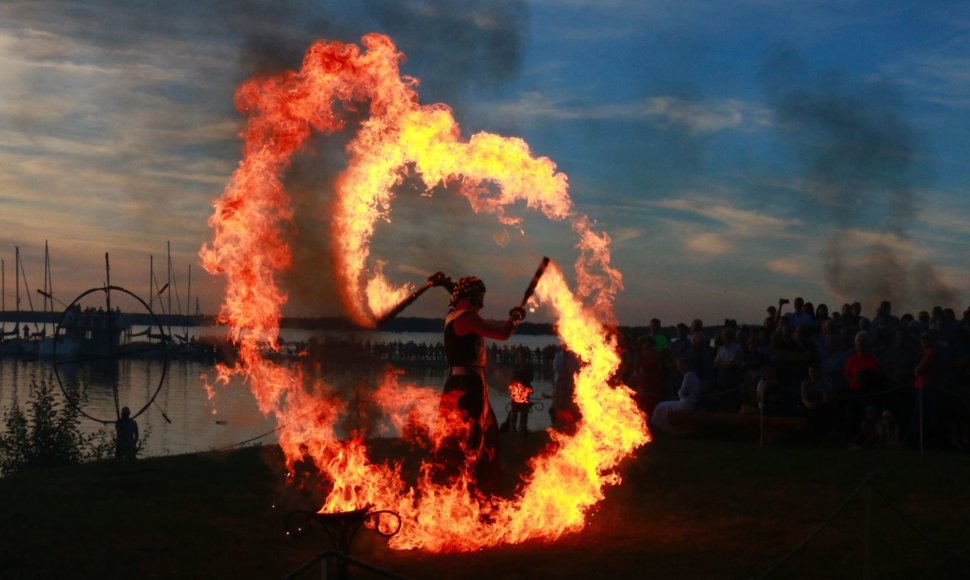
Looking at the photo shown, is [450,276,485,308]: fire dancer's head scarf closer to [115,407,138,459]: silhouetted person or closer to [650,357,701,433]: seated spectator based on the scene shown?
[650,357,701,433]: seated spectator

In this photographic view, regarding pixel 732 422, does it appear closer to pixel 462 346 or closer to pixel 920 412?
pixel 920 412

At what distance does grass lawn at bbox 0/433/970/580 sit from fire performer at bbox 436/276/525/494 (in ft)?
2.91

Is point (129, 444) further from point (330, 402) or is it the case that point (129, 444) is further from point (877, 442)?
point (877, 442)


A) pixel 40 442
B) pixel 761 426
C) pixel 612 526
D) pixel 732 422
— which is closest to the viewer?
pixel 612 526

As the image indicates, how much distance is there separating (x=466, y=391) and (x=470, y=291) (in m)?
0.96

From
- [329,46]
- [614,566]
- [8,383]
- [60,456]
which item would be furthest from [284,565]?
[8,383]

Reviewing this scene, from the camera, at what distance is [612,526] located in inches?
418

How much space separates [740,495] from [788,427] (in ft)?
16.5

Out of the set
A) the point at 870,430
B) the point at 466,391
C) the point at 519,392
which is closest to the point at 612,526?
the point at 466,391

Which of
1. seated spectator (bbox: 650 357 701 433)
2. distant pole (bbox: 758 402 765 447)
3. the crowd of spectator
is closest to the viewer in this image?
the crowd of spectator

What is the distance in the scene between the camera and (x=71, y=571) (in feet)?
28.2

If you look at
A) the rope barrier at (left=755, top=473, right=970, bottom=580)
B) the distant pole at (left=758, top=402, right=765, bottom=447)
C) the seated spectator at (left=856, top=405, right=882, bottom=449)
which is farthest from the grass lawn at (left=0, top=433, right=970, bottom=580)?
the distant pole at (left=758, top=402, right=765, bottom=447)

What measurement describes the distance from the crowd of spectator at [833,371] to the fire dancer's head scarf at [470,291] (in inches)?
330

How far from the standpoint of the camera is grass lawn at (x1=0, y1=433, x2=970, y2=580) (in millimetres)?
8781
